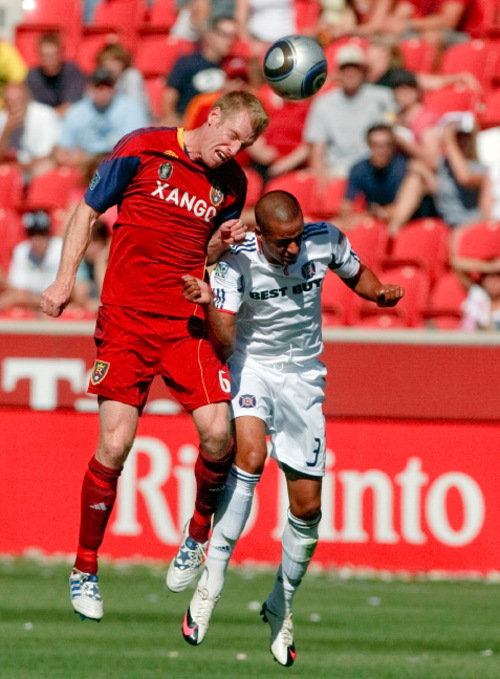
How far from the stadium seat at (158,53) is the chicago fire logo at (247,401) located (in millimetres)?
8991

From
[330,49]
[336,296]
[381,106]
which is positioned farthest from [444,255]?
[330,49]

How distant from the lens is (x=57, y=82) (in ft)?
50.8

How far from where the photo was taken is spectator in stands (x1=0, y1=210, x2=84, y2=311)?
1289 cm

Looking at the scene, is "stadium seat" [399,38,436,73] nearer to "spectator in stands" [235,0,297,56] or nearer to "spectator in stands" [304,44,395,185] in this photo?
"spectator in stands" [304,44,395,185]

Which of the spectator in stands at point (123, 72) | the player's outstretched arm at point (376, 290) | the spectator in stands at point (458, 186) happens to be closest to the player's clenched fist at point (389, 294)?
the player's outstretched arm at point (376, 290)

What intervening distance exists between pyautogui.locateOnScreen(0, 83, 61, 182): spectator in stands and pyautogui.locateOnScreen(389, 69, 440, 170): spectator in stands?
3.75 m

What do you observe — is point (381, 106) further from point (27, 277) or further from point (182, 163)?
point (182, 163)

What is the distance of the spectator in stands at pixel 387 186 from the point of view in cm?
1279

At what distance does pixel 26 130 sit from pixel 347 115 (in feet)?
12.0

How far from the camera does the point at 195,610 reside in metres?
7.21

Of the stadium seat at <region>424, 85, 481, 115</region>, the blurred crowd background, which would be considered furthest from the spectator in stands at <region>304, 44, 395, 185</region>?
the stadium seat at <region>424, 85, 481, 115</region>

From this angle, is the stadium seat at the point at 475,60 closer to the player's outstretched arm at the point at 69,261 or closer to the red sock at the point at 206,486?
the red sock at the point at 206,486

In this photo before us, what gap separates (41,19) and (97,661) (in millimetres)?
10148

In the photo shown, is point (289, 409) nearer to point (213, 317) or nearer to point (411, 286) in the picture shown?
point (213, 317)
